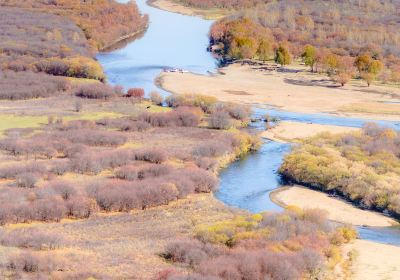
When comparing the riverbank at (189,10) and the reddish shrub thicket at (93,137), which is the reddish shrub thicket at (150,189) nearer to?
the reddish shrub thicket at (93,137)

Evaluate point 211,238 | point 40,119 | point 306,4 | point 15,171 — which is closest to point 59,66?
point 40,119

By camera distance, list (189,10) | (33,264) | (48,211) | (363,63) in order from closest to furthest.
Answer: (33,264)
(48,211)
(363,63)
(189,10)

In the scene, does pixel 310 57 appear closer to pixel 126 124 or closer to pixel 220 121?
pixel 220 121

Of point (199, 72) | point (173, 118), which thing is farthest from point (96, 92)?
point (199, 72)

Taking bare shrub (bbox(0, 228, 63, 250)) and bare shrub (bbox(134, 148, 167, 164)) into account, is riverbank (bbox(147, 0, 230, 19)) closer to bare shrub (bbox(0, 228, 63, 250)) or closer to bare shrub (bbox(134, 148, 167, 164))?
bare shrub (bbox(134, 148, 167, 164))

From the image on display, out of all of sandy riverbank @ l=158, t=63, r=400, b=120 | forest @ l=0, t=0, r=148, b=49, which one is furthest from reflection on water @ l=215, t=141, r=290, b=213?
forest @ l=0, t=0, r=148, b=49

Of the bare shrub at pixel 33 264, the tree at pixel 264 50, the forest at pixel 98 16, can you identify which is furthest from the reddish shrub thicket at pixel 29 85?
the bare shrub at pixel 33 264
